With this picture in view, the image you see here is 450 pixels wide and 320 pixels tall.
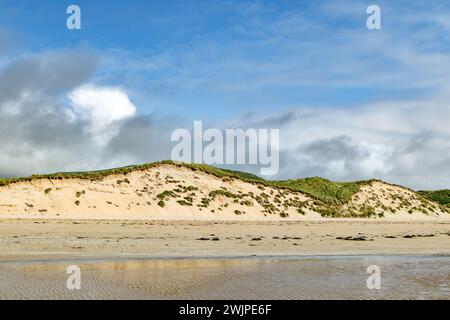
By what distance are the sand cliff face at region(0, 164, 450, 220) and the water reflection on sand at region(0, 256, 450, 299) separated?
83.6 feet

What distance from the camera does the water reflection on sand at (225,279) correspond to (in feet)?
37.2

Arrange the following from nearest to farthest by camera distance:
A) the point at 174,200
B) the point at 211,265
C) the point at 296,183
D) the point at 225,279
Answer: the point at 225,279
the point at 211,265
the point at 174,200
the point at 296,183

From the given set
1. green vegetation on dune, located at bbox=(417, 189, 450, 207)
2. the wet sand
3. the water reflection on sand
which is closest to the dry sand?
the wet sand

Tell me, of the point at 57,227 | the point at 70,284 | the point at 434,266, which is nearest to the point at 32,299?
the point at 70,284

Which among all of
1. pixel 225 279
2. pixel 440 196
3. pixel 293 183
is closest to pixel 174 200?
pixel 293 183

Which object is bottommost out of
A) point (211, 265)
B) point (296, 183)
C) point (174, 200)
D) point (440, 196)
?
point (211, 265)

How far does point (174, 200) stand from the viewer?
48281mm

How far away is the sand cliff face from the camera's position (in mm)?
41656

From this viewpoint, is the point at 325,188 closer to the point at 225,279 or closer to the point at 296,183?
the point at 296,183

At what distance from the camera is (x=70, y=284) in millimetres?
12039

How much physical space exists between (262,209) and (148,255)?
34.5 metres

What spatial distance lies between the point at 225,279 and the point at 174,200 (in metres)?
35.2

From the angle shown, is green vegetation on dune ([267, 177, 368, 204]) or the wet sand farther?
green vegetation on dune ([267, 177, 368, 204])

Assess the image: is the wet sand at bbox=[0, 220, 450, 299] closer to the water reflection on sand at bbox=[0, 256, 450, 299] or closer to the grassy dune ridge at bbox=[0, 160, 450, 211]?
the water reflection on sand at bbox=[0, 256, 450, 299]
